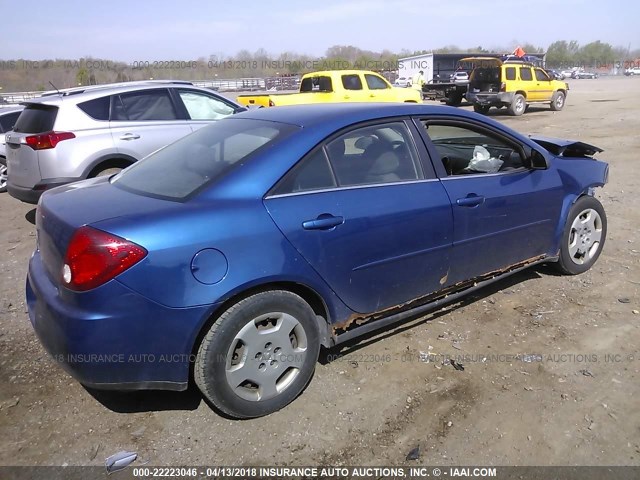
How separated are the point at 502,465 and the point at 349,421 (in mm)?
786

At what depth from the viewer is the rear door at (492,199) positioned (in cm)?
335

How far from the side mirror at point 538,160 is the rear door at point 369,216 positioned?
3.67ft

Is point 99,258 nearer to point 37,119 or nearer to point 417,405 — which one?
point 417,405

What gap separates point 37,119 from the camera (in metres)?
6.05

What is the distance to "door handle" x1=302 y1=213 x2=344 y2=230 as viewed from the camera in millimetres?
2662

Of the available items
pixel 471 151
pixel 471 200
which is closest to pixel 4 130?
pixel 471 151

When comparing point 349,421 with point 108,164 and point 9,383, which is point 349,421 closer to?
point 9,383

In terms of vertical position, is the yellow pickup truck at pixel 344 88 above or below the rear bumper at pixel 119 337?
above

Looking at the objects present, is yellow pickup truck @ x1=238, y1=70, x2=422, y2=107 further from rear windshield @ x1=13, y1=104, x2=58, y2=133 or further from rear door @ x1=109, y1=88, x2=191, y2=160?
rear windshield @ x1=13, y1=104, x2=58, y2=133

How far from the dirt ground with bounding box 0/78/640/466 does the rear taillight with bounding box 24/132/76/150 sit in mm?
2485

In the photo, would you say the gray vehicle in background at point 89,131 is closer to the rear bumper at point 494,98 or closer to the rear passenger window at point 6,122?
the rear passenger window at point 6,122

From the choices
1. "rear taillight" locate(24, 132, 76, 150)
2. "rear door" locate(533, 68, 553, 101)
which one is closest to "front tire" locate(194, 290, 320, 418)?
"rear taillight" locate(24, 132, 76, 150)

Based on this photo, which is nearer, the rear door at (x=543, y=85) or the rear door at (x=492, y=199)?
the rear door at (x=492, y=199)

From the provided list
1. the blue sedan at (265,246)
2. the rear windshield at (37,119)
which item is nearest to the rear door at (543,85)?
the blue sedan at (265,246)
